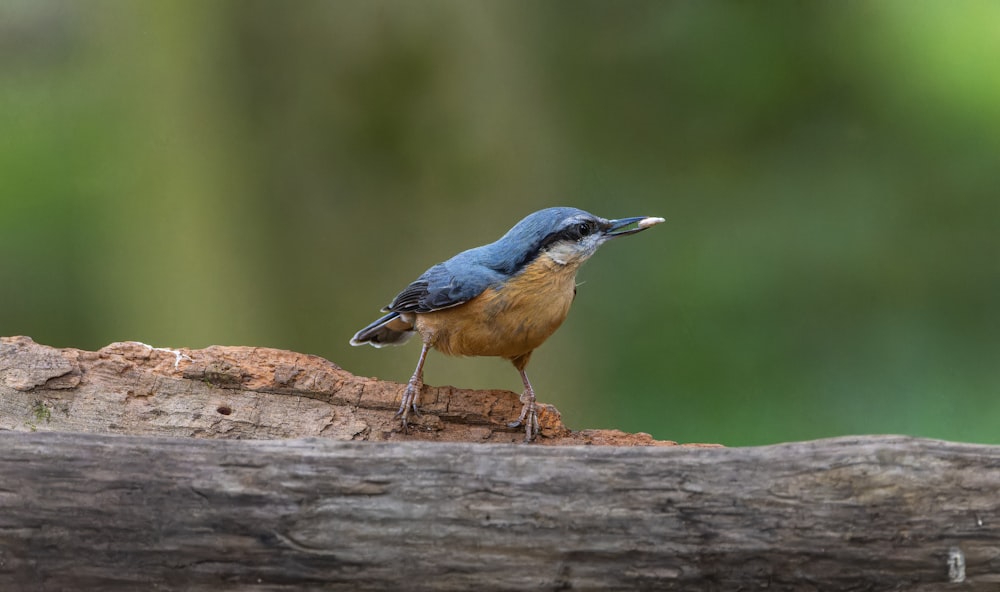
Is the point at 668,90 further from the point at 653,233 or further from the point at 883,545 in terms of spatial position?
the point at 883,545

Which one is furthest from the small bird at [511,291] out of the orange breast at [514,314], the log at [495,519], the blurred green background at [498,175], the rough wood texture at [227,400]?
the blurred green background at [498,175]

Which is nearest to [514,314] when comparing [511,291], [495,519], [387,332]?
[511,291]

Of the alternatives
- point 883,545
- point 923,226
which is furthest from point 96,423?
point 923,226

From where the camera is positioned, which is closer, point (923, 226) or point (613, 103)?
point (923, 226)

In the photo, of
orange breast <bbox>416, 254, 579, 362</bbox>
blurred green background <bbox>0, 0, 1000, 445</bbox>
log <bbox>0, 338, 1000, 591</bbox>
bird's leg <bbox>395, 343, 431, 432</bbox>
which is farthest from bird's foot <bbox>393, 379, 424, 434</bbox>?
blurred green background <bbox>0, 0, 1000, 445</bbox>

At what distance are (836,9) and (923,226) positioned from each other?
1.31m

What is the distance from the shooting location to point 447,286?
3.45 m

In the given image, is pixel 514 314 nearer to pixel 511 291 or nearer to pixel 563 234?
pixel 511 291

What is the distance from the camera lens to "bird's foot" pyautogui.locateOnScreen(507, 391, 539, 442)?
321 centimetres

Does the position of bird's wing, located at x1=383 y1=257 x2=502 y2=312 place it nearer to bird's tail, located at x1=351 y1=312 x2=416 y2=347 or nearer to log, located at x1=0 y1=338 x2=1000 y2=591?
bird's tail, located at x1=351 y1=312 x2=416 y2=347

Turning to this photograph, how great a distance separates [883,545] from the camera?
2.17 m

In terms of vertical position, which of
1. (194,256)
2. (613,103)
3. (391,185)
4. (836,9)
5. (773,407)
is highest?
(836,9)

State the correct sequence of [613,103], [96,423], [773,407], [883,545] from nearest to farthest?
[883,545]
[96,423]
[773,407]
[613,103]

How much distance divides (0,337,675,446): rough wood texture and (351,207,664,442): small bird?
135mm
